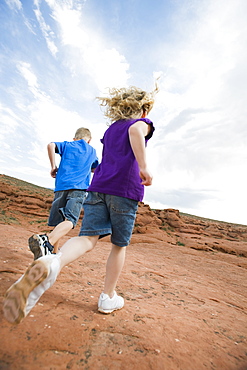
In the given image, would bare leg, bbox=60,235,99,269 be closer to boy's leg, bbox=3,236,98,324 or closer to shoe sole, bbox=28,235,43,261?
boy's leg, bbox=3,236,98,324

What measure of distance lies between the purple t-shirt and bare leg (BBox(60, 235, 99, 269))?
435mm

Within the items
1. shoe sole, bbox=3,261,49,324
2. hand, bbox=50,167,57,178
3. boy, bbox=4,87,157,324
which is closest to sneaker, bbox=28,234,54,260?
boy, bbox=4,87,157,324

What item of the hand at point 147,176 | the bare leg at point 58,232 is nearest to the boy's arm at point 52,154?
the bare leg at point 58,232

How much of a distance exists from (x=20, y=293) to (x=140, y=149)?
4.11ft

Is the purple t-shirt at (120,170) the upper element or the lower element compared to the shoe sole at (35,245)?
upper

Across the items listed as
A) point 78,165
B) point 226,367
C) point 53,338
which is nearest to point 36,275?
point 53,338

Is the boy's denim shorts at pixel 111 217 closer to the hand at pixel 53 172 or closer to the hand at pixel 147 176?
the hand at pixel 147 176

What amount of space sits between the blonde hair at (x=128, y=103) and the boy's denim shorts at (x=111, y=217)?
815 millimetres

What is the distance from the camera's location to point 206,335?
1747 millimetres

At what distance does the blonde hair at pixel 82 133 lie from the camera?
11.1 feet

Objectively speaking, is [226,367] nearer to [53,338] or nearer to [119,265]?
[119,265]

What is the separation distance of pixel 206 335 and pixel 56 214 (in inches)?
90.8

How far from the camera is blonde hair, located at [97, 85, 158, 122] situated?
1951 millimetres

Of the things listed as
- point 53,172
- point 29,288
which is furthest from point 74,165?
point 29,288
